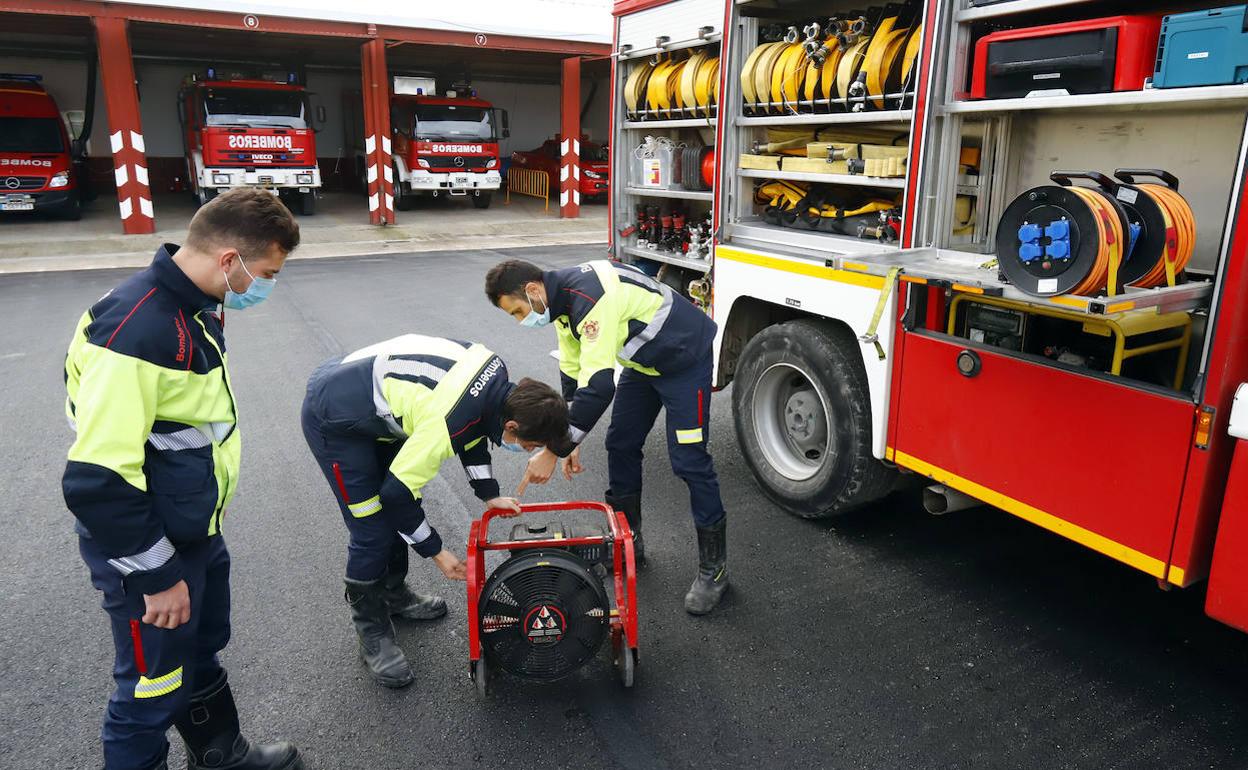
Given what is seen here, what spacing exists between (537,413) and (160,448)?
111cm

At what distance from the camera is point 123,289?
2.19 metres

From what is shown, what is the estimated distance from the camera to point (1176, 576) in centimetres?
285

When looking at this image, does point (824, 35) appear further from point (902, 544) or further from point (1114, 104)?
point (902, 544)

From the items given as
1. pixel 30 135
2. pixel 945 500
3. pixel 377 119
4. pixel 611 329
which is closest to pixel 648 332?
pixel 611 329

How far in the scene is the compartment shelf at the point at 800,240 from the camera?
427 cm

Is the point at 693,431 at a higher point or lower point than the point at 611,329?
lower

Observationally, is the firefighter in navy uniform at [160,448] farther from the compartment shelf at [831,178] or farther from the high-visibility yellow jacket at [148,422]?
the compartment shelf at [831,178]

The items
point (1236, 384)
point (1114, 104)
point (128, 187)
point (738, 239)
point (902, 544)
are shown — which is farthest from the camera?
point (128, 187)

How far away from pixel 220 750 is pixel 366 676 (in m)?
0.70

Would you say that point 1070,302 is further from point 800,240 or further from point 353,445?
point 353,445

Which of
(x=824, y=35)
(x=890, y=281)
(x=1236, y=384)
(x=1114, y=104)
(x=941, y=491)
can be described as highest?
(x=824, y=35)

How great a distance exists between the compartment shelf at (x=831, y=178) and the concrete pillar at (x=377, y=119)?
47.7 feet

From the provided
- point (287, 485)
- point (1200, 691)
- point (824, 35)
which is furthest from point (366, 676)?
point (824, 35)

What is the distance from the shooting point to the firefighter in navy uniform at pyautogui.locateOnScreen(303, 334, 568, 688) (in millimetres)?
2875
